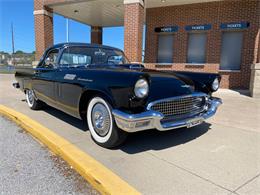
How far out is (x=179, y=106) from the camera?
3.32 m

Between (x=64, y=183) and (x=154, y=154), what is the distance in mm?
1283

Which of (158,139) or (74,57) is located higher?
(74,57)

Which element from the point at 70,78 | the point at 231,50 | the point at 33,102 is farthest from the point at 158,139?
the point at 231,50

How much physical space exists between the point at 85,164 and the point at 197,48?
32.0 ft

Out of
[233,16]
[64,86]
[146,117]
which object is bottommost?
[146,117]

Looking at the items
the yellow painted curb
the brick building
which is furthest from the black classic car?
the brick building

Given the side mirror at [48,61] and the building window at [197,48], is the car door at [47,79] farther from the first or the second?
the building window at [197,48]

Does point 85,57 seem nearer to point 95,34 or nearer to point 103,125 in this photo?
point 103,125

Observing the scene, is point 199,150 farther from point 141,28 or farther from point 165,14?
point 165,14

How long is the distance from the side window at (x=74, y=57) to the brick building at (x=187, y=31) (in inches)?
189

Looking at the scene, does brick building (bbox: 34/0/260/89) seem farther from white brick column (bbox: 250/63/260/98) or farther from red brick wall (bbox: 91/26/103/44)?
red brick wall (bbox: 91/26/103/44)

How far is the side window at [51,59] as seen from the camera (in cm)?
472

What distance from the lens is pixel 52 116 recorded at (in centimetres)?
530

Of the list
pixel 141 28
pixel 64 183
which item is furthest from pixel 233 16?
pixel 64 183
